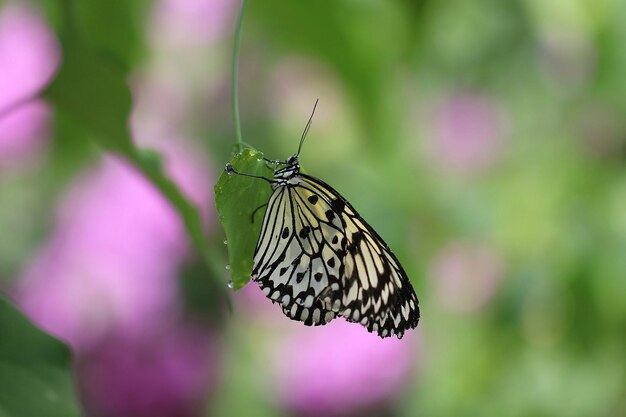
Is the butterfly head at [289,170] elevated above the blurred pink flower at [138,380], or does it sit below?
below

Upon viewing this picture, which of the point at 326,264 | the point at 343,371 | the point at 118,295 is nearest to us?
the point at 326,264

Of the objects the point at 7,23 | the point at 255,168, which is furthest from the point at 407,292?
the point at 7,23

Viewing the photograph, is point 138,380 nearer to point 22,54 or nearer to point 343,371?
point 343,371

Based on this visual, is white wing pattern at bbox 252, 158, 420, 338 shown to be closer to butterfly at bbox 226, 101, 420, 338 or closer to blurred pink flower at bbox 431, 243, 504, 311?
butterfly at bbox 226, 101, 420, 338

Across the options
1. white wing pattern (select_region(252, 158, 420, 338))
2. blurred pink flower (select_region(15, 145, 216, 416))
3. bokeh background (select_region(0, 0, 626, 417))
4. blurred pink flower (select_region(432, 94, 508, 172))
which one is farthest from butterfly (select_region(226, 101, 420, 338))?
blurred pink flower (select_region(432, 94, 508, 172))

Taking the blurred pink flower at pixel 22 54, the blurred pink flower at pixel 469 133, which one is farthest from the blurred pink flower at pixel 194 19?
the blurred pink flower at pixel 469 133

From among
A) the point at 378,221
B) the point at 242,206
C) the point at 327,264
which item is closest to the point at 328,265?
the point at 327,264

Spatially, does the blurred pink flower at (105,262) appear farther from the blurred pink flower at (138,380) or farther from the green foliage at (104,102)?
the green foliage at (104,102)

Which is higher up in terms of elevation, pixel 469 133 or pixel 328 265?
pixel 469 133
